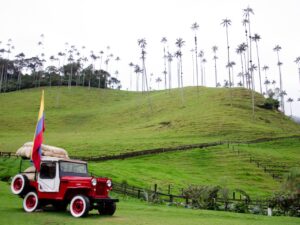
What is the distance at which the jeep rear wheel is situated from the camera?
1652cm

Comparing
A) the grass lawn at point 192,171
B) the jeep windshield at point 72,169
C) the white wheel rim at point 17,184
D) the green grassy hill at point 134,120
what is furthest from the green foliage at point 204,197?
the green grassy hill at point 134,120

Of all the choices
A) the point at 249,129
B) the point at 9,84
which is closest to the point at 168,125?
the point at 249,129

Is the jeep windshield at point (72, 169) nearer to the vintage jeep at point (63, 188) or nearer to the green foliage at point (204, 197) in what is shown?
→ the vintage jeep at point (63, 188)

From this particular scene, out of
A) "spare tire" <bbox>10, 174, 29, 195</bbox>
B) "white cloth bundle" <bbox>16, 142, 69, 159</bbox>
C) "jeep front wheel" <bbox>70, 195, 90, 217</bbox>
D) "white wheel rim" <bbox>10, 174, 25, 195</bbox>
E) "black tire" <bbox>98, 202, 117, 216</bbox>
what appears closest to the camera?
"jeep front wheel" <bbox>70, 195, 90, 217</bbox>

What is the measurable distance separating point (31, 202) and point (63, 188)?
78.7 inches

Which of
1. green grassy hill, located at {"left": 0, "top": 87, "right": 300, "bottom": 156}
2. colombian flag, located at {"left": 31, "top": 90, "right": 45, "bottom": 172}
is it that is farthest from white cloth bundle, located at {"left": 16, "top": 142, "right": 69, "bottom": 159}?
green grassy hill, located at {"left": 0, "top": 87, "right": 300, "bottom": 156}

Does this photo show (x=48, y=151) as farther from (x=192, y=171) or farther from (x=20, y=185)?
(x=192, y=171)

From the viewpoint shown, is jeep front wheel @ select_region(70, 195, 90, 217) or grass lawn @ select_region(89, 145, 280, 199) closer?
jeep front wheel @ select_region(70, 195, 90, 217)

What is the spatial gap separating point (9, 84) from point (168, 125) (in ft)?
339

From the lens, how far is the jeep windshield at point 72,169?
16.7m

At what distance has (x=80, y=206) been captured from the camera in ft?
50.9

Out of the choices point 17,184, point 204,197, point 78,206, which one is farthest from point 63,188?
point 204,197

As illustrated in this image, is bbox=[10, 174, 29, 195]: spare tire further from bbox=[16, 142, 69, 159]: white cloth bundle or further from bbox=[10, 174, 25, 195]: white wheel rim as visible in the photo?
bbox=[16, 142, 69, 159]: white cloth bundle

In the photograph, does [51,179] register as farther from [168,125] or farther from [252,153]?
[168,125]
